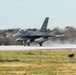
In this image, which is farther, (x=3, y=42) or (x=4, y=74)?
(x=3, y=42)

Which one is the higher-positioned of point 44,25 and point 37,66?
point 44,25

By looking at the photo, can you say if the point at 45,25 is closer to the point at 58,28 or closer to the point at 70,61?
the point at 58,28

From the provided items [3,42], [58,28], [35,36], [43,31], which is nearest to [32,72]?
[35,36]

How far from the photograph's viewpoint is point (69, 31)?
8394 centimetres

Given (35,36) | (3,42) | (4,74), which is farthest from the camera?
(3,42)

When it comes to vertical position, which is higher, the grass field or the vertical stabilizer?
the vertical stabilizer

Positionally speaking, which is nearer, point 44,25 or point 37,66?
point 37,66

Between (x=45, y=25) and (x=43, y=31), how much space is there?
2.11 meters

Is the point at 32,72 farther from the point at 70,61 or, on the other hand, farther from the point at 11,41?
the point at 11,41

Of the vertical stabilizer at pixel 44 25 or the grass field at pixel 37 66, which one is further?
the vertical stabilizer at pixel 44 25

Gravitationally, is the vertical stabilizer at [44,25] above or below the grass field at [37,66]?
above

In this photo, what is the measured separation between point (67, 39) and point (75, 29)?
327 centimetres

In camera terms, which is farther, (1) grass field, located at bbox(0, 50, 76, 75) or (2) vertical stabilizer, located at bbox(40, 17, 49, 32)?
(2) vertical stabilizer, located at bbox(40, 17, 49, 32)

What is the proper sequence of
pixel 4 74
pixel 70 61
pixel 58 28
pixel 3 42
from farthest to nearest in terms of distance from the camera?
1. pixel 58 28
2. pixel 3 42
3. pixel 70 61
4. pixel 4 74
